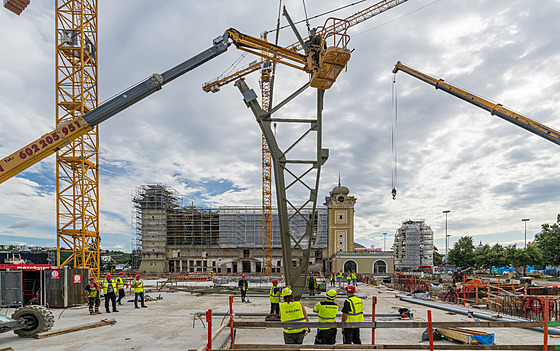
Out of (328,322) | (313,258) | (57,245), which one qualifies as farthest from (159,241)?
(328,322)

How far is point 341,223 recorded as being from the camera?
69.6m

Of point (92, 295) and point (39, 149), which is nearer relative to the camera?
point (92, 295)

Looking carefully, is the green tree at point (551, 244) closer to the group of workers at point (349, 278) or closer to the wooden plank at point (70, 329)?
the group of workers at point (349, 278)

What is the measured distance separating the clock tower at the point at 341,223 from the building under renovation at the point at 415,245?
20.6 metres

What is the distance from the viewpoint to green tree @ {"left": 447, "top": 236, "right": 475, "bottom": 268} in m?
68.7

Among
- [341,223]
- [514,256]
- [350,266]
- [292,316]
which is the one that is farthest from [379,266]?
[292,316]

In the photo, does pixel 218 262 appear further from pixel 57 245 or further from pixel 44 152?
pixel 44 152

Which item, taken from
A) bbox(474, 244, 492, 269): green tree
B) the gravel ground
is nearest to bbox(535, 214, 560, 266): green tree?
bbox(474, 244, 492, 269): green tree

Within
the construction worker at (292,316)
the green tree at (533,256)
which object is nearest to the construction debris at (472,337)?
the construction worker at (292,316)

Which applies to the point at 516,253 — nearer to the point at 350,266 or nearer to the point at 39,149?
the point at 350,266

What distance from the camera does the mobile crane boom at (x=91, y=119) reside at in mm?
16578

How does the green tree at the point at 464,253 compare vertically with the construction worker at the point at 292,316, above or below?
below

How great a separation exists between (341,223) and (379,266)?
13.5 m

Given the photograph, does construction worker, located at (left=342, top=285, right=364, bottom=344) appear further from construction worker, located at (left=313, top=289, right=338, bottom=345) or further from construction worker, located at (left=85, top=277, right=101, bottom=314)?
construction worker, located at (left=85, top=277, right=101, bottom=314)
